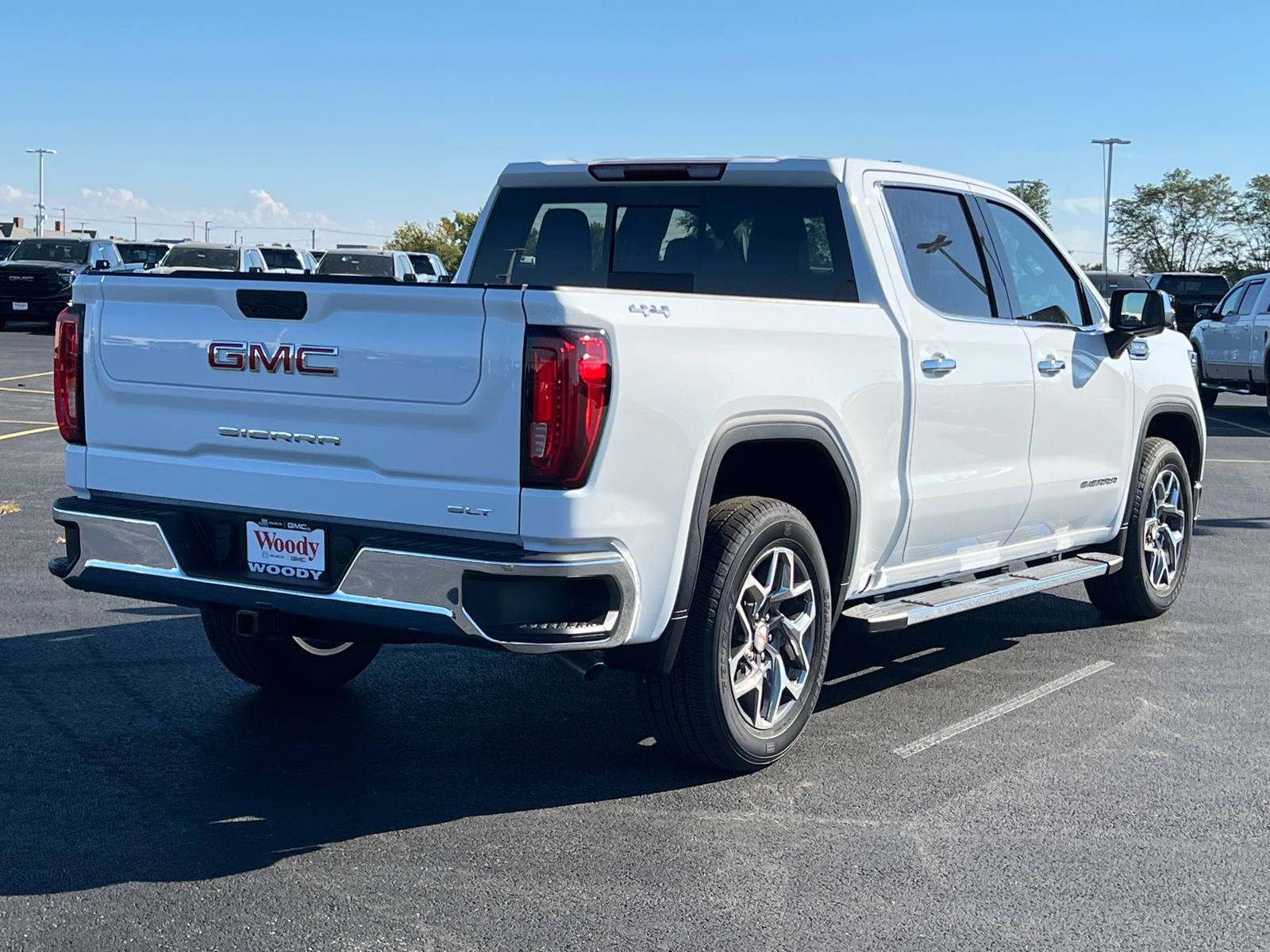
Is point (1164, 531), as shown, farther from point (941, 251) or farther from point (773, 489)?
point (773, 489)

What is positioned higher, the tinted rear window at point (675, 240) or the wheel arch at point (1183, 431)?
the tinted rear window at point (675, 240)

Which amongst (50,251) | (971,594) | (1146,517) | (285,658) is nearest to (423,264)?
(50,251)

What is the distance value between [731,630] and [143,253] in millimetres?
35419

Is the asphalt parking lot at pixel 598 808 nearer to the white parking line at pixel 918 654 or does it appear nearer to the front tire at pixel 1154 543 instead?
the white parking line at pixel 918 654

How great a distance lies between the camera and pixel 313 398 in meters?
4.46

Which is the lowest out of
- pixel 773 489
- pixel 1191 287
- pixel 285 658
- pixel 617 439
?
pixel 285 658

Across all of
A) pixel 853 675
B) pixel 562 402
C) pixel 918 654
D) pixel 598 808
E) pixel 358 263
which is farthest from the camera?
pixel 358 263

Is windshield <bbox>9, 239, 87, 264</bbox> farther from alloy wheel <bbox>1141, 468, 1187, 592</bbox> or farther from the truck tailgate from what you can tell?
the truck tailgate

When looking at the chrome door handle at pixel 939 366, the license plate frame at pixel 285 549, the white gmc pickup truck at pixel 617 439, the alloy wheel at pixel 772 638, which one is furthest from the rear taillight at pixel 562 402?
the chrome door handle at pixel 939 366

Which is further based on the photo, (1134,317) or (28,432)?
(28,432)

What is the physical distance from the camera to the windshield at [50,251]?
1298 inches

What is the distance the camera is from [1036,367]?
6438 millimetres

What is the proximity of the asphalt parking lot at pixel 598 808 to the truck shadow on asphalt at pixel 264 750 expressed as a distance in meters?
0.02

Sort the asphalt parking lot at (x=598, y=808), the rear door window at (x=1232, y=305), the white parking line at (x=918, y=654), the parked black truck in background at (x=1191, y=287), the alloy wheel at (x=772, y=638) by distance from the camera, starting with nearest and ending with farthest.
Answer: the asphalt parking lot at (x=598, y=808), the alloy wheel at (x=772, y=638), the white parking line at (x=918, y=654), the rear door window at (x=1232, y=305), the parked black truck in background at (x=1191, y=287)
